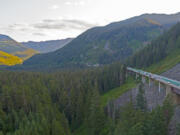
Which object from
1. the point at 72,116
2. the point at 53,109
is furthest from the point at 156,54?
the point at 53,109

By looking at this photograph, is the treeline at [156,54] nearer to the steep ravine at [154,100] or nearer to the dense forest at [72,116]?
the steep ravine at [154,100]

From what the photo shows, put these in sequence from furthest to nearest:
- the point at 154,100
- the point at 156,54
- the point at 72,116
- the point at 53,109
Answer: the point at 156,54 < the point at 72,116 < the point at 53,109 < the point at 154,100

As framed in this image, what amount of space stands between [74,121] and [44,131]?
2364 centimetres

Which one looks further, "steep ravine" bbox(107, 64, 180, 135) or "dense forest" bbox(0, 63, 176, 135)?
"steep ravine" bbox(107, 64, 180, 135)

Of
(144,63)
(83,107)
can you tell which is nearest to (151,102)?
(83,107)

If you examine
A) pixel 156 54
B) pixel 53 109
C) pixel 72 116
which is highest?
pixel 156 54

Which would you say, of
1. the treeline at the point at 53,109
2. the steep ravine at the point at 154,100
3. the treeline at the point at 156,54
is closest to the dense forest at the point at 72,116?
the treeline at the point at 53,109

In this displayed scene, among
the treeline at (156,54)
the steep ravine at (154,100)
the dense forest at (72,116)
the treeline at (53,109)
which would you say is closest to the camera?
the dense forest at (72,116)

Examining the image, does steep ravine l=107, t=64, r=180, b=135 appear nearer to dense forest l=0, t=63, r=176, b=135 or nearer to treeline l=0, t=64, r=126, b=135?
dense forest l=0, t=63, r=176, b=135

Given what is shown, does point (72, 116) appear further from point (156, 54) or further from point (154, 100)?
point (156, 54)

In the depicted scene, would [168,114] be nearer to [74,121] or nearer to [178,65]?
[74,121]

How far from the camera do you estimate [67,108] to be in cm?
6838

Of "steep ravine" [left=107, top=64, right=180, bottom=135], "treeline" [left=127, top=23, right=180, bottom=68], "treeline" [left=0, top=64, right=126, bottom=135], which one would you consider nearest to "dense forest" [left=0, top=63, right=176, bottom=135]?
"treeline" [left=0, top=64, right=126, bottom=135]

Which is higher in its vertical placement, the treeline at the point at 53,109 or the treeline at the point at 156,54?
the treeline at the point at 156,54
